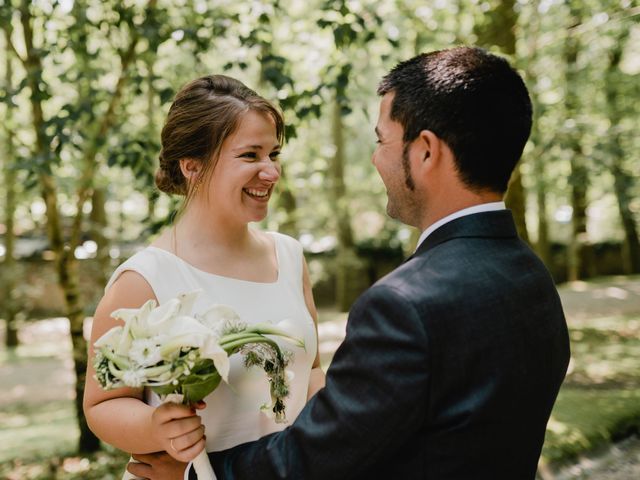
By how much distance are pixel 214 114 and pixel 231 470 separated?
53.9 inches

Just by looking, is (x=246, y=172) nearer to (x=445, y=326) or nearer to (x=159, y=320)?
(x=159, y=320)

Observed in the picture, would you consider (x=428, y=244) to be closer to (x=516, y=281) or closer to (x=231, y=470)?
(x=516, y=281)

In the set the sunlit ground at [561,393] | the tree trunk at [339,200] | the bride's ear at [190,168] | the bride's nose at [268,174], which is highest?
the bride's ear at [190,168]

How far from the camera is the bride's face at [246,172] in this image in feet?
8.63

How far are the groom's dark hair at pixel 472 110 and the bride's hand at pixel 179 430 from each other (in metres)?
1.01

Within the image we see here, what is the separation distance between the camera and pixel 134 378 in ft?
5.37

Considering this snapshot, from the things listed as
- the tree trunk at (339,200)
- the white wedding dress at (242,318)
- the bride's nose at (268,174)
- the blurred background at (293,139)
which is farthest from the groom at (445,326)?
the tree trunk at (339,200)

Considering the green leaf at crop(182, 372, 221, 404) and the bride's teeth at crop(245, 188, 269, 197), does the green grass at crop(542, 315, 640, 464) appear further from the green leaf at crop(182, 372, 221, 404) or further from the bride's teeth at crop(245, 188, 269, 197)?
the green leaf at crop(182, 372, 221, 404)

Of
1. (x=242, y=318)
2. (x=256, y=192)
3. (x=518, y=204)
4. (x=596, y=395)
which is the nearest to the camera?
(x=242, y=318)

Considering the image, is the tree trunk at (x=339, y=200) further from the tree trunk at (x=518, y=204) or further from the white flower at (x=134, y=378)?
the white flower at (x=134, y=378)

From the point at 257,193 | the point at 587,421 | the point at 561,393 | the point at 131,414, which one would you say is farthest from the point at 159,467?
the point at 561,393

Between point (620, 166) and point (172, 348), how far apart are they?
12.6 metres

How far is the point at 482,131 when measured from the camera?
5.65 ft

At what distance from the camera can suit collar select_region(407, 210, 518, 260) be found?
5.86 feet
